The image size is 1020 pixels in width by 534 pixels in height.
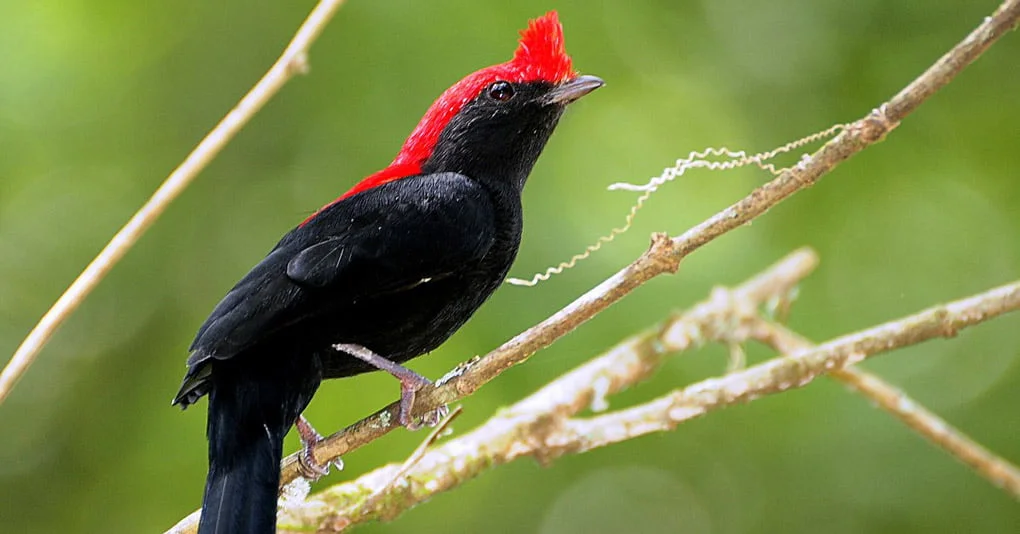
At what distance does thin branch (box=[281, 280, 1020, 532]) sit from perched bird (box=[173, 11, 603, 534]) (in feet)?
0.59

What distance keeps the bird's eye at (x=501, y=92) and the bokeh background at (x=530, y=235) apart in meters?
1.14

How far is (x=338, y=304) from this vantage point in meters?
2.59

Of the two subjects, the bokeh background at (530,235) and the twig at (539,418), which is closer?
the twig at (539,418)

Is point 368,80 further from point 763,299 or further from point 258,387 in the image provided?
point 258,387

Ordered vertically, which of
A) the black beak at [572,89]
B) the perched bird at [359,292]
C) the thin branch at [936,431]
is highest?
the black beak at [572,89]

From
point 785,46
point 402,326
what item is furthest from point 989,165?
point 402,326

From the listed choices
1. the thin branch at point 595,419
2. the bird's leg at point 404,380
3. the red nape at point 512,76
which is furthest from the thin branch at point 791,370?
the red nape at point 512,76

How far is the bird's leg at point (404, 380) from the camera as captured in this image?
8.16 ft

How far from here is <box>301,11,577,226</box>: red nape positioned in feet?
10.2

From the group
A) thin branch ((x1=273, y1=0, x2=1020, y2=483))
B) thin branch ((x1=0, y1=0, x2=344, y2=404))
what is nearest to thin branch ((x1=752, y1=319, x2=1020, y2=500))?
thin branch ((x1=273, y1=0, x2=1020, y2=483))

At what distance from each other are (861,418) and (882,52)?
1.55 m

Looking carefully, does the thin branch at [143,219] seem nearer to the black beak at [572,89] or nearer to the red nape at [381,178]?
the red nape at [381,178]

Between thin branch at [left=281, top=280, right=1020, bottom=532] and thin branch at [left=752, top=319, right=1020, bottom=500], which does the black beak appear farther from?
thin branch at [left=752, top=319, right=1020, bottom=500]

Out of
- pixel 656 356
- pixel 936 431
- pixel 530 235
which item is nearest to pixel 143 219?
pixel 656 356
